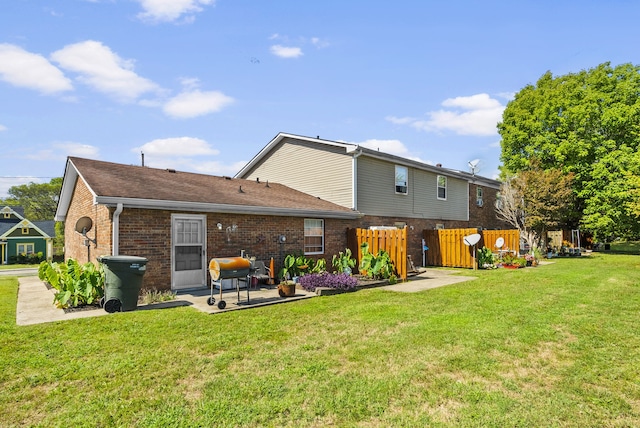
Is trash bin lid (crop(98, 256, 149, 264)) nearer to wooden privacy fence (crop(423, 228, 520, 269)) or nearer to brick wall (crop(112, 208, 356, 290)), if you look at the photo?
brick wall (crop(112, 208, 356, 290))

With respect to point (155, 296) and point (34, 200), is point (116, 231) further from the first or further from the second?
point (34, 200)

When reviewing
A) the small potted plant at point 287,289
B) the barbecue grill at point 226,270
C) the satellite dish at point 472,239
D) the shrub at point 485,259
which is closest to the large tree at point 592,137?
the shrub at point 485,259

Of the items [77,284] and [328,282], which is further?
[328,282]

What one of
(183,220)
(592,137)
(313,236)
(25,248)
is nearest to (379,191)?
(313,236)

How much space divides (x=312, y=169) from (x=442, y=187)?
814 cm

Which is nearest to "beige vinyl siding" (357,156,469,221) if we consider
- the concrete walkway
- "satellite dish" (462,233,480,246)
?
"satellite dish" (462,233,480,246)

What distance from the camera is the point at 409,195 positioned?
737 inches

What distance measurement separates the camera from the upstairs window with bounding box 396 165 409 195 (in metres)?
18.1

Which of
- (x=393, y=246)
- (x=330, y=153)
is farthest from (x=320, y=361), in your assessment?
(x=330, y=153)

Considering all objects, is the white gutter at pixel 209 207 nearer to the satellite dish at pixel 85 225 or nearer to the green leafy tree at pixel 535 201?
the satellite dish at pixel 85 225

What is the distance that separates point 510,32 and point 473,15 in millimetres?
1595

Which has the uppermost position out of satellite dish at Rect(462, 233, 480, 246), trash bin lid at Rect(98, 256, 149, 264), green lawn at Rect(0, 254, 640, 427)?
satellite dish at Rect(462, 233, 480, 246)

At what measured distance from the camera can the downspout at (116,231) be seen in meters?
9.09

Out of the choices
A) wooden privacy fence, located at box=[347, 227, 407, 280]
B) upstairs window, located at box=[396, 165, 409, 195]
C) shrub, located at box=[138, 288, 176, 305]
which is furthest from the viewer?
upstairs window, located at box=[396, 165, 409, 195]
